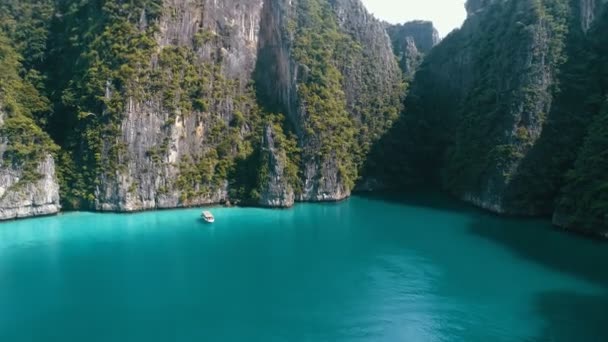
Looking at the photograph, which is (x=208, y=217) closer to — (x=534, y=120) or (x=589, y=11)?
(x=534, y=120)

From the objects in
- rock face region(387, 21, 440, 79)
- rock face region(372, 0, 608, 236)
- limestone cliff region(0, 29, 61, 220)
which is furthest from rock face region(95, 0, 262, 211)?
rock face region(387, 21, 440, 79)

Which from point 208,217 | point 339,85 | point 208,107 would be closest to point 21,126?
point 208,107

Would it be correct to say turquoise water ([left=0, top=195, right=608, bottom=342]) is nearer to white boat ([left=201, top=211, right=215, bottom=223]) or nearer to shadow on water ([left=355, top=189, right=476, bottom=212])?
white boat ([left=201, top=211, right=215, bottom=223])

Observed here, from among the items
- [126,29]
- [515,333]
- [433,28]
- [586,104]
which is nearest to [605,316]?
[515,333]

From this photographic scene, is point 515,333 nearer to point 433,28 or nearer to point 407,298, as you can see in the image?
point 407,298

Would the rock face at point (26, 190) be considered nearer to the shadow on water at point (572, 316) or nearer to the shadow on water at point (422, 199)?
the shadow on water at point (422, 199)
